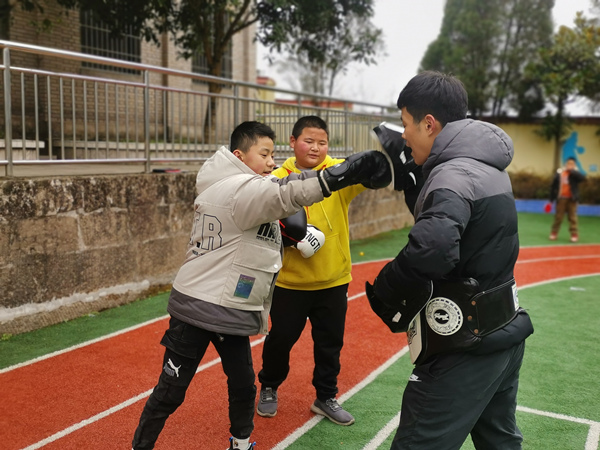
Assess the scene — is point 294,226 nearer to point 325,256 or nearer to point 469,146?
point 325,256

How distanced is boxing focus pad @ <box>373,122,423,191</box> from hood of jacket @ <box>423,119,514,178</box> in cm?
29

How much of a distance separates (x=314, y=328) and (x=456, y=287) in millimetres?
1853

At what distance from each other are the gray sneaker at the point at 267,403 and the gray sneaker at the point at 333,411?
0.29m

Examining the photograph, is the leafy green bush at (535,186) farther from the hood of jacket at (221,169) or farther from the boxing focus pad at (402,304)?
the boxing focus pad at (402,304)

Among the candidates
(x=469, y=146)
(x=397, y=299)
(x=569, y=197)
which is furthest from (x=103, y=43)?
(x=397, y=299)

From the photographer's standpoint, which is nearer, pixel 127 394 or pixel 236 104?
pixel 127 394

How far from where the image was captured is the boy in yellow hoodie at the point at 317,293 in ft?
12.4

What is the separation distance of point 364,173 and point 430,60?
2728 centimetres

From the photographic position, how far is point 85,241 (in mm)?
6094

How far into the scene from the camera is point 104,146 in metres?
6.63

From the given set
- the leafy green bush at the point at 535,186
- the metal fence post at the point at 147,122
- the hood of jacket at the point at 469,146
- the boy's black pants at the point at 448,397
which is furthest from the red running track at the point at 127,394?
the leafy green bush at the point at 535,186

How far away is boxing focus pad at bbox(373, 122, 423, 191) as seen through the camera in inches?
101

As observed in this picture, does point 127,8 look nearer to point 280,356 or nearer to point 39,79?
point 39,79

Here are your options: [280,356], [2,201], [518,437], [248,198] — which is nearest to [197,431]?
[280,356]
